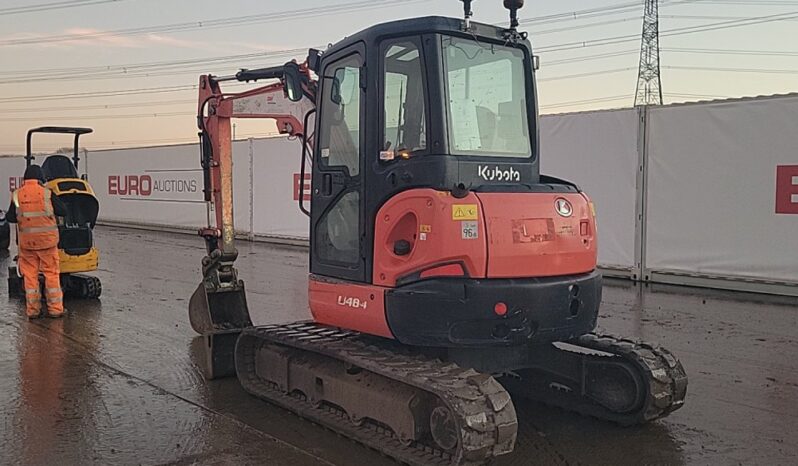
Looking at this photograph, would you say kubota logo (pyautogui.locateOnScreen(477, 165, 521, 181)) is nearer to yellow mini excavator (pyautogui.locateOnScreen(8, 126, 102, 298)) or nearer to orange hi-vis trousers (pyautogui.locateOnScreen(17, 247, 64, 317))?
orange hi-vis trousers (pyautogui.locateOnScreen(17, 247, 64, 317))

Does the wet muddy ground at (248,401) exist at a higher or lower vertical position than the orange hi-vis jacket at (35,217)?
lower

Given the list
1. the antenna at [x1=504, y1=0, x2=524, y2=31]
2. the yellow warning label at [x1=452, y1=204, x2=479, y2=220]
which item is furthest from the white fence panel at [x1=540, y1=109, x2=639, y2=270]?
the yellow warning label at [x1=452, y1=204, x2=479, y2=220]

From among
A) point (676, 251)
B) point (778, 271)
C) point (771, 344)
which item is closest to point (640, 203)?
point (676, 251)

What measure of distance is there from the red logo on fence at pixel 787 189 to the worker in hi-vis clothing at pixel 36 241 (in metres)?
10.2

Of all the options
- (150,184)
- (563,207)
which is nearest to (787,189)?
(563,207)

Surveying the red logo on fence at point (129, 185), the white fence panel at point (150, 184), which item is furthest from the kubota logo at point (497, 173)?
the red logo on fence at point (129, 185)

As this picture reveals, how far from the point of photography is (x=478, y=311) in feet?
16.1

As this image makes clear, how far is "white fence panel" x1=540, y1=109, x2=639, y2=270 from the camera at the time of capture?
13.4m

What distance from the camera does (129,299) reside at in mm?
11375

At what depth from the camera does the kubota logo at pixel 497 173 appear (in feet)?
16.9

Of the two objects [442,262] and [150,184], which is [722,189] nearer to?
[442,262]

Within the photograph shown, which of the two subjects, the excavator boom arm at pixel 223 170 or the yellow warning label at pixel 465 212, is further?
the excavator boom arm at pixel 223 170

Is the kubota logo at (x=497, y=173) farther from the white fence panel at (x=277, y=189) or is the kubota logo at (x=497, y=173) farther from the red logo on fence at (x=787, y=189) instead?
the white fence panel at (x=277, y=189)

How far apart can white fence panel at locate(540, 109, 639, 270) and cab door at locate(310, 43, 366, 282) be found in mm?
8716
